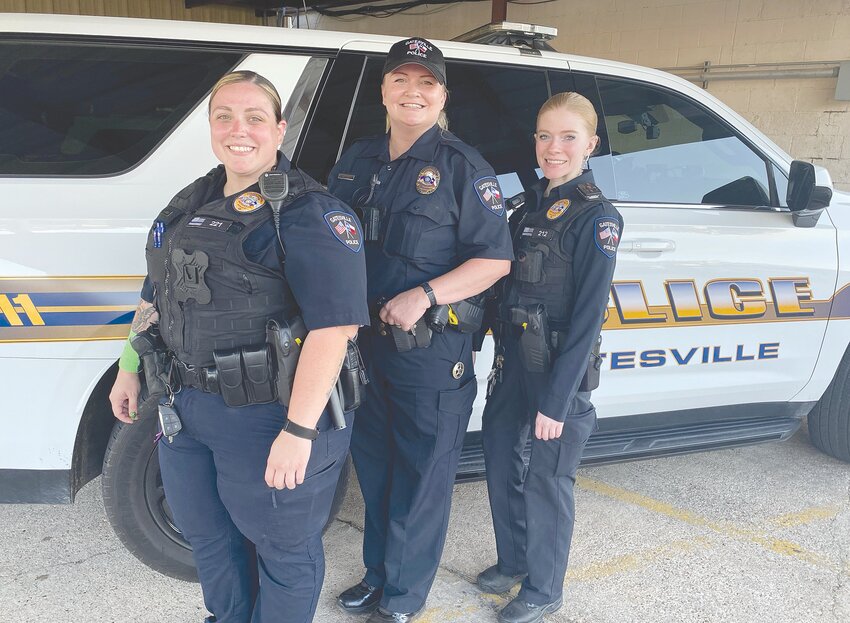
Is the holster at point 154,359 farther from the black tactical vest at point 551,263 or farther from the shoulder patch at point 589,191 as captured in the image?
the shoulder patch at point 589,191

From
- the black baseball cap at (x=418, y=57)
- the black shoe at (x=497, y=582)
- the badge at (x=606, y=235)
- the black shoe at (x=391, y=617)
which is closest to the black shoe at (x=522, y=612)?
the black shoe at (x=497, y=582)

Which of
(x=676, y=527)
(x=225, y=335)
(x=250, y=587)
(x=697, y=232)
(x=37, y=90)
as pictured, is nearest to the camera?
(x=225, y=335)

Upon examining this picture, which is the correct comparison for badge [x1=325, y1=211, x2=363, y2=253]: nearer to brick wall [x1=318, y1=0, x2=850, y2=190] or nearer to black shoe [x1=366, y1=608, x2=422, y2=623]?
black shoe [x1=366, y1=608, x2=422, y2=623]

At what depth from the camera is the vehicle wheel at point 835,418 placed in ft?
10.3

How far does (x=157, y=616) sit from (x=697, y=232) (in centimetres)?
229

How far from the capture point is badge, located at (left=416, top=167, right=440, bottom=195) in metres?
1.86

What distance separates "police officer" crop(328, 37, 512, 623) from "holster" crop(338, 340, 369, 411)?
10.2 inches

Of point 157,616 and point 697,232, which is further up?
point 697,232

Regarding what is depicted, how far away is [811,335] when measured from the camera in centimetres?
290

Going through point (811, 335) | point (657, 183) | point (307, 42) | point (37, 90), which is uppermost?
point (307, 42)

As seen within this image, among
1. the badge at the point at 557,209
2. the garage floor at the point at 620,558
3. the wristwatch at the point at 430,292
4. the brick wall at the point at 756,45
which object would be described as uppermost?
the brick wall at the point at 756,45

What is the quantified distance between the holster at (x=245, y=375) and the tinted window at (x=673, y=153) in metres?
1.62

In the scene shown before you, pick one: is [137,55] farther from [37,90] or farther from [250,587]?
[250,587]

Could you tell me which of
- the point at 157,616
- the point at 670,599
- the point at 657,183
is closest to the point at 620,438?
the point at 670,599
